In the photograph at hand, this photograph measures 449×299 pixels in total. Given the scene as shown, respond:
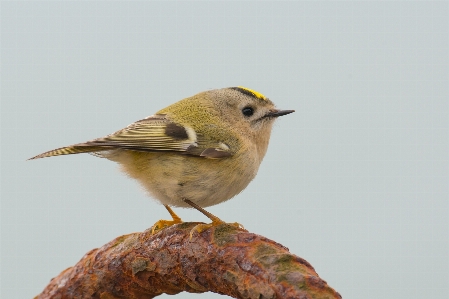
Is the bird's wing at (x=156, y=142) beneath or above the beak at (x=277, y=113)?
beneath

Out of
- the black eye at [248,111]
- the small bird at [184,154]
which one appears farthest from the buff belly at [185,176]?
the black eye at [248,111]

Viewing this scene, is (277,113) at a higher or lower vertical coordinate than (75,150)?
higher

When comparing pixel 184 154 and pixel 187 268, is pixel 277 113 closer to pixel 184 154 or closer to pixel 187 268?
pixel 184 154

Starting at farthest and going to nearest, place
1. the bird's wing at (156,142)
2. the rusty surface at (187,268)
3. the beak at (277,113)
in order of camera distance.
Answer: the beak at (277,113) → the bird's wing at (156,142) → the rusty surface at (187,268)

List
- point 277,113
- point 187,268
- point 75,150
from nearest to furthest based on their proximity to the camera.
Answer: point 187,268 < point 75,150 < point 277,113

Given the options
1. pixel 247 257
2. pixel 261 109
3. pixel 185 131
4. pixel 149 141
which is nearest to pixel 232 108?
pixel 261 109

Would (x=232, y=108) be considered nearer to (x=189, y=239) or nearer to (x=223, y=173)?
(x=223, y=173)

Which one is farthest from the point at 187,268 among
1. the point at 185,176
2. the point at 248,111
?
the point at 248,111

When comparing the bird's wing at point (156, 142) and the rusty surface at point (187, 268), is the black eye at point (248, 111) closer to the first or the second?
the bird's wing at point (156, 142)
